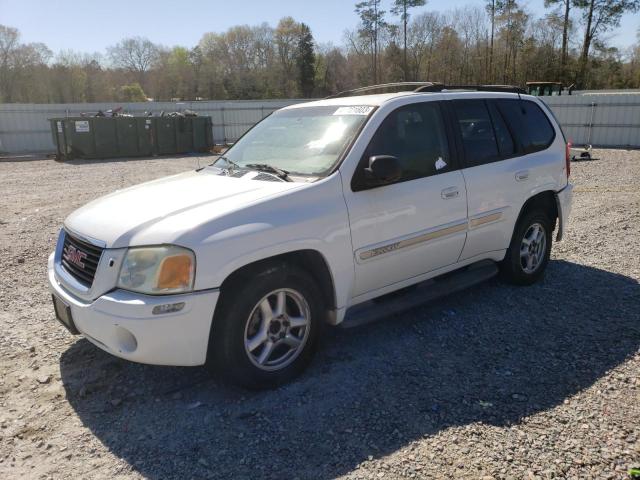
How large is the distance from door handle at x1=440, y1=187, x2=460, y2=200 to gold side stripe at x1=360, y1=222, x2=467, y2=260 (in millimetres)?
255

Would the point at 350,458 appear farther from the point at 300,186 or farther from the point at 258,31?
the point at 258,31

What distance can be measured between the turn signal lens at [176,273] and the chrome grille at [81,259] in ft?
1.71

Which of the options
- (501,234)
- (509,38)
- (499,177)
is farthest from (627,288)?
(509,38)

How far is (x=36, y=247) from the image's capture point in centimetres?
687

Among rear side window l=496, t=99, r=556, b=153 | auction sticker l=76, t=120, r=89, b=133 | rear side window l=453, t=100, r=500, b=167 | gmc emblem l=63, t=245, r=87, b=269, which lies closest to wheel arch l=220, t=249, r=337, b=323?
gmc emblem l=63, t=245, r=87, b=269

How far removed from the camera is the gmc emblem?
3.30 meters

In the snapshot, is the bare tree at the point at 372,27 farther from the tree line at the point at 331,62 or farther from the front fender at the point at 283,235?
the front fender at the point at 283,235

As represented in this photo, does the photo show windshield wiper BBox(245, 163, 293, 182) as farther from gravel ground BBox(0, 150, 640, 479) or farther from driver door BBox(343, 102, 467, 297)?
gravel ground BBox(0, 150, 640, 479)

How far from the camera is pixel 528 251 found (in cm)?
518

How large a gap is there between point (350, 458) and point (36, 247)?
583 cm

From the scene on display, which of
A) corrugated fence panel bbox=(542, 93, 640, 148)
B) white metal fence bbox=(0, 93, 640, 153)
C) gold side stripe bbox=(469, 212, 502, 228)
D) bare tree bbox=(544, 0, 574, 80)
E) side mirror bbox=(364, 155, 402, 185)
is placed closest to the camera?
side mirror bbox=(364, 155, 402, 185)

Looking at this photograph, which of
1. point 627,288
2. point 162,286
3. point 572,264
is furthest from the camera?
point 572,264

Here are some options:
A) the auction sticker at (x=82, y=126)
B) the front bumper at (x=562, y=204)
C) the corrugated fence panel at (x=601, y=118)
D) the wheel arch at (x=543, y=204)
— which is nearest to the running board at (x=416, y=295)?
the wheel arch at (x=543, y=204)

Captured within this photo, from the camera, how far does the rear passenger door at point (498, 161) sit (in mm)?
4426
